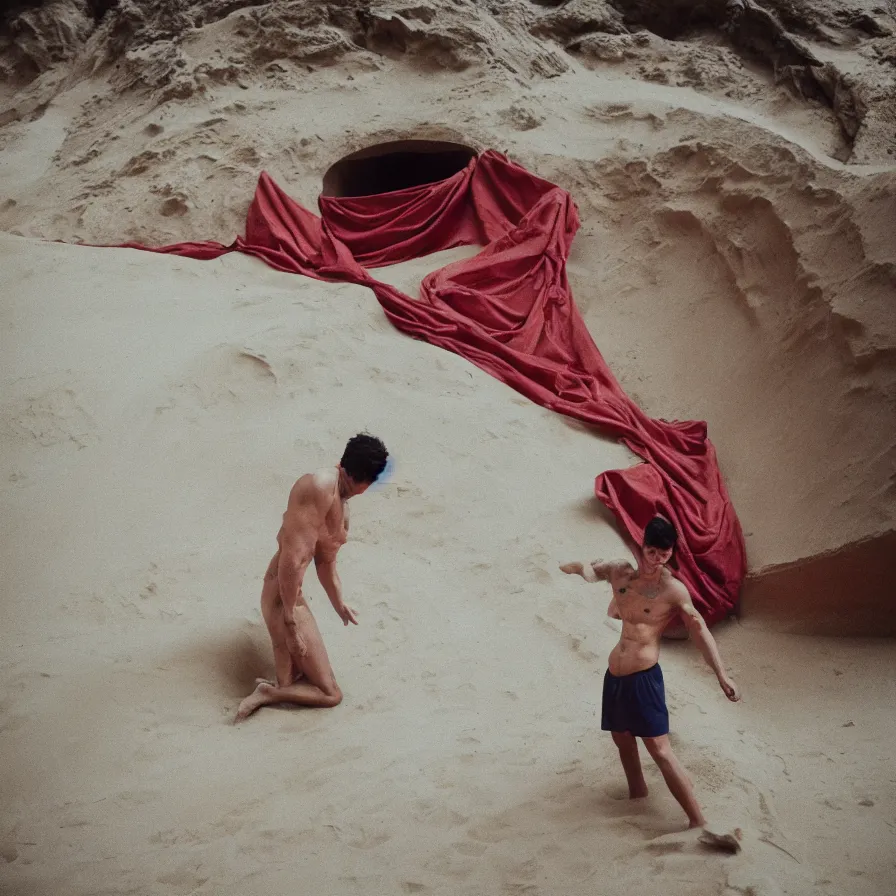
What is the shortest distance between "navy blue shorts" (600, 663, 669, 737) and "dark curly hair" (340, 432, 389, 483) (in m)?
1.07

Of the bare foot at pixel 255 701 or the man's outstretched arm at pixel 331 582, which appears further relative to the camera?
the man's outstretched arm at pixel 331 582

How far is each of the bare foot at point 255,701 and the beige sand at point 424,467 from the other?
0.06 meters

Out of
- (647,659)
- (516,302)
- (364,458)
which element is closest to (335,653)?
(364,458)

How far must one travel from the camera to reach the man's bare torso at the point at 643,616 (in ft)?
9.78

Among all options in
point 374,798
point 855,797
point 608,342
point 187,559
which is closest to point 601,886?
point 374,798

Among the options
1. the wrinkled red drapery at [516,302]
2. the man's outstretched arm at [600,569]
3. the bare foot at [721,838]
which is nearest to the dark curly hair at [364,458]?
the man's outstretched arm at [600,569]

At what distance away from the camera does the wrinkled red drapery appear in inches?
205

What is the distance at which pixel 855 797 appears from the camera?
335cm

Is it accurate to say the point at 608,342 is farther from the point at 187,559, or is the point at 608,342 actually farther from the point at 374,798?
the point at 374,798

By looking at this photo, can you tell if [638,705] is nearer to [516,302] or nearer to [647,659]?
[647,659]

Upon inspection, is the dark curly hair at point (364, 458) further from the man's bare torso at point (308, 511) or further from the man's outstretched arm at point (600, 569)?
the man's outstretched arm at point (600, 569)

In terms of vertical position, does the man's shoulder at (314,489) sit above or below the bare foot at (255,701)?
above

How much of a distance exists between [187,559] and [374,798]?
164 cm

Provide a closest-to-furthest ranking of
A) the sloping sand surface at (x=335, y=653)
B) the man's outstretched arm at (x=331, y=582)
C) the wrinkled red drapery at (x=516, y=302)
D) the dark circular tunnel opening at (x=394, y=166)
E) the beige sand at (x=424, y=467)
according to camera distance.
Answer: the sloping sand surface at (x=335, y=653), the beige sand at (x=424, y=467), the man's outstretched arm at (x=331, y=582), the wrinkled red drapery at (x=516, y=302), the dark circular tunnel opening at (x=394, y=166)
